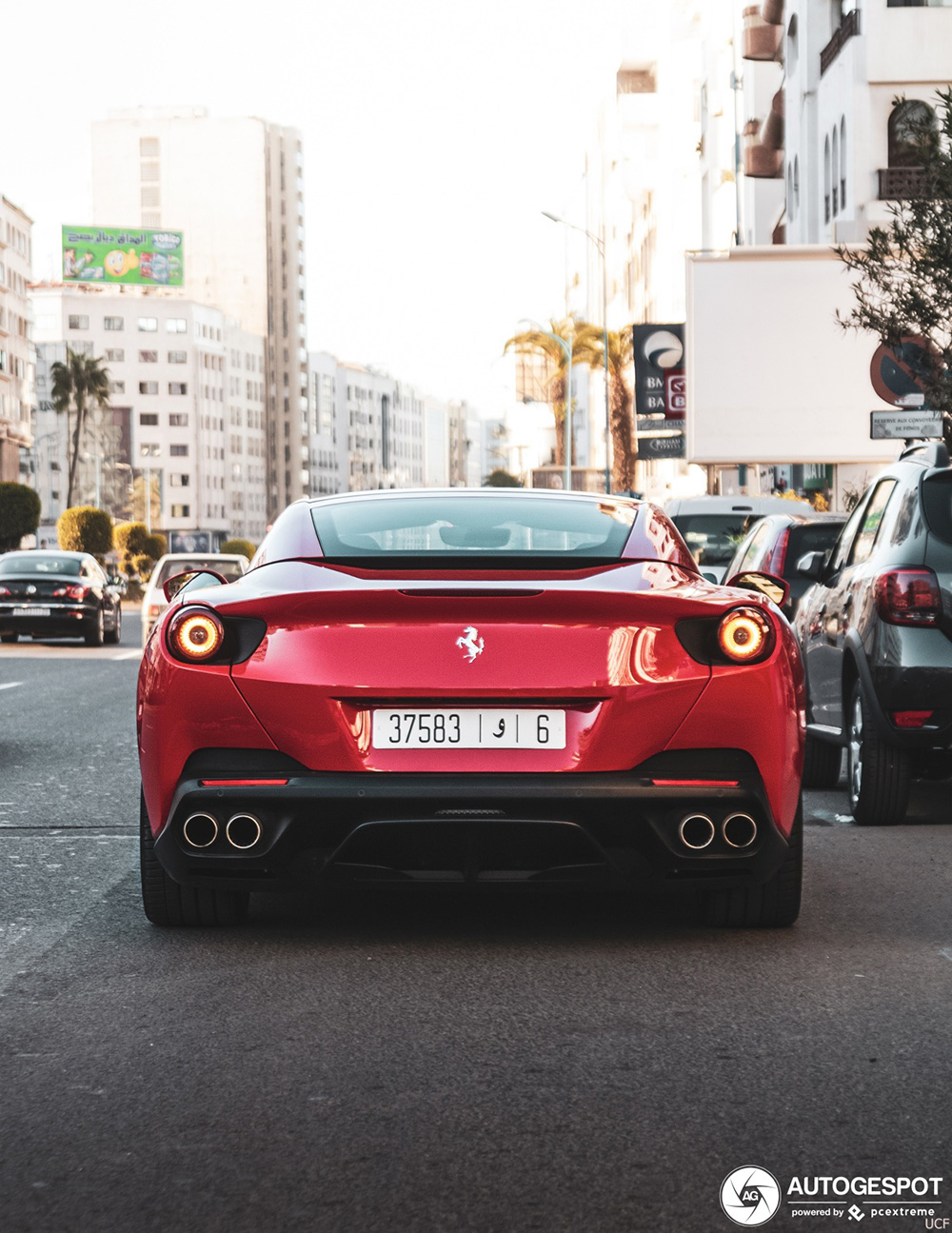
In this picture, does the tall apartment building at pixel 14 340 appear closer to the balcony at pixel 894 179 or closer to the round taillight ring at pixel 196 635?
the balcony at pixel 894 179

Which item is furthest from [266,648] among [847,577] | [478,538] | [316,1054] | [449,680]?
[847,577]

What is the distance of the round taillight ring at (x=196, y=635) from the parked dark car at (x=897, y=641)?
13.6 ft

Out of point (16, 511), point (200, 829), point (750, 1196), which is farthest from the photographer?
point (16, 511)

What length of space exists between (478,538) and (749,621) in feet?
3.15

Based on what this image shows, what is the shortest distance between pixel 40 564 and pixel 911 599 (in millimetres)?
25005

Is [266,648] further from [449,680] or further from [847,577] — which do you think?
[847,577]

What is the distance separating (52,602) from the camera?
31203 millimetres

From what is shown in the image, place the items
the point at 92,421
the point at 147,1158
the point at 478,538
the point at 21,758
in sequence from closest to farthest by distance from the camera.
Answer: the point at 147,1158 < the point at 478,538 < the point at 21,758 < the point at 92,421

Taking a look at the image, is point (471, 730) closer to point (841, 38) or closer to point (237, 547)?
point (841, 38)

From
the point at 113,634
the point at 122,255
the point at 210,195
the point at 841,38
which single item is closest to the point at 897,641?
the point at 113,634

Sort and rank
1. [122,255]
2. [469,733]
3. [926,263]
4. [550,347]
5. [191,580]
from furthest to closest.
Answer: [122,255], [550,347], [926,263], [191,580], [469,733]

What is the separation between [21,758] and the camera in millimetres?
12547

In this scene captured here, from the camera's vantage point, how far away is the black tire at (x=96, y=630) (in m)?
31.6

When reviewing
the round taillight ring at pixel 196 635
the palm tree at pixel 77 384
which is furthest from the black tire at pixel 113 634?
the palm tree at pixel 77 384
